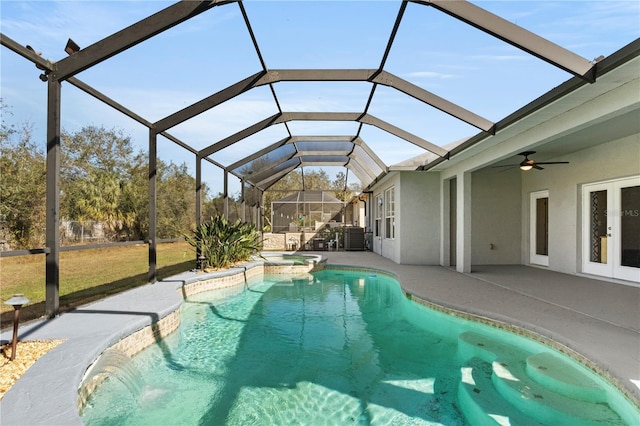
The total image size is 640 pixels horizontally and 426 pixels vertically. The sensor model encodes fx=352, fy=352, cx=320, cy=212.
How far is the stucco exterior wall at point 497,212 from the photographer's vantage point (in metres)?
10.0

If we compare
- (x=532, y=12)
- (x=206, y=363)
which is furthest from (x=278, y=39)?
(x=206, y=363)

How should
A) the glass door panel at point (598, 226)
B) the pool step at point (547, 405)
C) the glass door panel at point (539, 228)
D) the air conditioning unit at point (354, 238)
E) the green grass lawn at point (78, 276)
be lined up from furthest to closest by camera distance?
the air conditioning unit at point (354, 238), the glass door panel at point (539, 228), the glass door panel at point (598, 226), the green grass lawn at point (78, 276), the pool step at point (547, 405)

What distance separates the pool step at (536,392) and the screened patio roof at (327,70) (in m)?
3.01

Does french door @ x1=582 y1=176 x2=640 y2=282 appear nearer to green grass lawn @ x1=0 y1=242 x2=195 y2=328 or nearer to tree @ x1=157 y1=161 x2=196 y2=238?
green grass lawn @ x1=0 y1=242 x2=195 y2=328

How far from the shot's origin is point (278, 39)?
5570 millimetres

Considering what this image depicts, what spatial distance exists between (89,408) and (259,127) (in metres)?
7.46

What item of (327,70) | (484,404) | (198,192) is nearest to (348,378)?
(484,404)

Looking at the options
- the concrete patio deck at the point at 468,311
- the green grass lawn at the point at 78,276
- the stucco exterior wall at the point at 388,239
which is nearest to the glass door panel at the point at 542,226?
the concrete patio deck at the point at 468,311

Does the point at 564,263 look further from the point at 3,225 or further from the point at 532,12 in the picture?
the point at 3,225

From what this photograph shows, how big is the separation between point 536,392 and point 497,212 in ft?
25.5

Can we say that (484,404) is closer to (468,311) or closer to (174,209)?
(468,311)

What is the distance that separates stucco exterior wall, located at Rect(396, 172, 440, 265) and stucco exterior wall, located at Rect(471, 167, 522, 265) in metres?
1.09

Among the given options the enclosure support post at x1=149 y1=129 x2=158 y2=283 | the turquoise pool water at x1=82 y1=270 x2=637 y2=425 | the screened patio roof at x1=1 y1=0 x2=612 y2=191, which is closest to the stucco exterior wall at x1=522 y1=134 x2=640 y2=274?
the screened patio roof at x1=1 y1=0 x2=612 y2=191

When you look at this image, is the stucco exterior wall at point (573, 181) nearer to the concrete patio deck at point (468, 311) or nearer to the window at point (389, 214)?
the concrete patio deck at point (468, 311)
